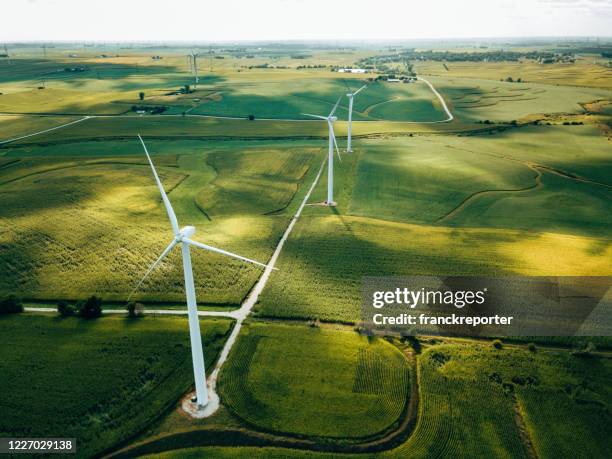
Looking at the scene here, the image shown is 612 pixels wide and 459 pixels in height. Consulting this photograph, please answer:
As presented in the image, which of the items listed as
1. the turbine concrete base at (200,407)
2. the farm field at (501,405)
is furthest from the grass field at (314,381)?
the farm field at (501,405)

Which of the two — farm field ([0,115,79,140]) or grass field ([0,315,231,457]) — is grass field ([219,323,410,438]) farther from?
farm field ([0,115,79,140])

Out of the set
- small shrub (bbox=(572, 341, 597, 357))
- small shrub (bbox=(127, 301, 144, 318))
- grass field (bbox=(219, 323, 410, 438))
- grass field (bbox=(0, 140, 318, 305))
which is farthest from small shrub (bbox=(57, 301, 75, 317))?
small shrub (bbox=(572, 341, 597, 357))

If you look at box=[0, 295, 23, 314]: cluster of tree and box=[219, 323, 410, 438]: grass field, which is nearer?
box=[219, 323, 410, 438]: grass field

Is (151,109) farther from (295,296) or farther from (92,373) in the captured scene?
(92,373)

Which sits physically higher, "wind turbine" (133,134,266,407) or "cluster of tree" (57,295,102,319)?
"wind turbine" (133,134,266,407)

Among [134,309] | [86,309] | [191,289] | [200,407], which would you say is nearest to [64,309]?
[86,309]

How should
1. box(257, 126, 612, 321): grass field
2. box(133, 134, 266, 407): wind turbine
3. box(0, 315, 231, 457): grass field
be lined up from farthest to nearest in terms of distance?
box(257, 126, 612, 321): grass field
box(0, 315, 231, 457): grass field
box(133, 134, 266, 407): wind turbine

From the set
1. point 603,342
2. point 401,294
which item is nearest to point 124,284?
point 401,294
